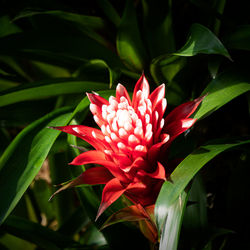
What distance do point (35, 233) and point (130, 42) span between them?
31.1 inches

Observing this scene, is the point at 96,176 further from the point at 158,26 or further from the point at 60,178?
the point at 158,26

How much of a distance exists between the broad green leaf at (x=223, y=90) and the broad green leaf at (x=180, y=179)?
4.3 inches

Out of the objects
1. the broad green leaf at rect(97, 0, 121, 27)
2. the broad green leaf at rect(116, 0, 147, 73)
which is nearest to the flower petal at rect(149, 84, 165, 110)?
the broad green leaf at rect(116, 0, 147, 73)

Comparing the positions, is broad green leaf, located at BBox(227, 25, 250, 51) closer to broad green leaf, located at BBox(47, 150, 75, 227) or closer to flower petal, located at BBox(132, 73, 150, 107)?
flower petal, located at BBox(132, 73, 150, 107)

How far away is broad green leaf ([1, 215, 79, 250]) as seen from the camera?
3.24ft

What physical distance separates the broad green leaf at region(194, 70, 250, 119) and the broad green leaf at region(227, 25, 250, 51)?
0.26 feet

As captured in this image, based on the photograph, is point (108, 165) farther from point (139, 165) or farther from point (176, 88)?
point (176, 88)

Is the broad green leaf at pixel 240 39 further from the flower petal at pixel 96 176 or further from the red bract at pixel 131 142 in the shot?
the flower petal at pixel 96 176

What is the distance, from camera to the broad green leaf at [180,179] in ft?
2.06

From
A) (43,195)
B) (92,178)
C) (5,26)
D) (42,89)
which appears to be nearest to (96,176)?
(92,178)

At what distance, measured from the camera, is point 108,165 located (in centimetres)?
68

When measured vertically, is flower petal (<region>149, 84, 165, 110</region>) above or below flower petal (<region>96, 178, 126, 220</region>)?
above

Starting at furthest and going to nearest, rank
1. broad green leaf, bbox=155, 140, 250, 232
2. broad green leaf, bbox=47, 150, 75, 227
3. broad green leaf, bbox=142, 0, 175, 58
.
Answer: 1. broad green leaf, bbox=47, 150, 75, 227
2. broad green leaf, bbox=142, 0, 175, 58
3. broad green leaf, bbox=155, 140, 250, 232

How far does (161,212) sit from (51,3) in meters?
1.07
